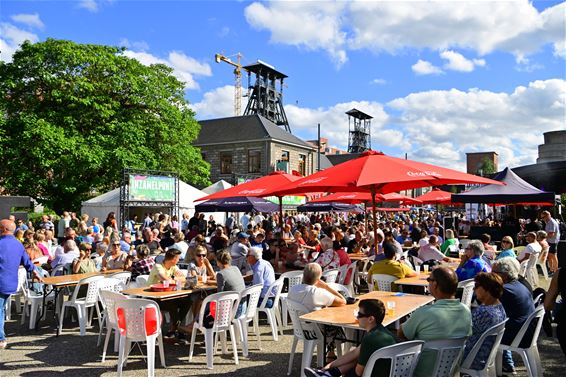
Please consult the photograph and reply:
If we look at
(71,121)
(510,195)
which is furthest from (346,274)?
(71,121)

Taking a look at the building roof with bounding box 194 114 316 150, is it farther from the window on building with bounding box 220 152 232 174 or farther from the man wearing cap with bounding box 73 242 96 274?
the man wearing cap with bounding box 73 242 96 274

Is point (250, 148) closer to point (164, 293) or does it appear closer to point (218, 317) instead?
point (164, 293)

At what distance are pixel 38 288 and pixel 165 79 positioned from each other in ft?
73.8

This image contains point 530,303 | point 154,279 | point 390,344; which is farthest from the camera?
point 154,279

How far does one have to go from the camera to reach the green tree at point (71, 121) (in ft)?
74.5

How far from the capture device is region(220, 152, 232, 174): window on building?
43.7 meters

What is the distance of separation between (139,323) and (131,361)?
941 mm

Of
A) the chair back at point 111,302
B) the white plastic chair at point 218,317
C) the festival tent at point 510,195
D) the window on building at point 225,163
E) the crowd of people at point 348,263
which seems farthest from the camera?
the window on building at point 225,163

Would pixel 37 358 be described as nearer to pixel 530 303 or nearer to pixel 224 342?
pixel 224 342

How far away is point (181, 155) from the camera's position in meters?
28.4

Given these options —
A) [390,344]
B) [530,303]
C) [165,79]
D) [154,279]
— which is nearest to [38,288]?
[154,279]

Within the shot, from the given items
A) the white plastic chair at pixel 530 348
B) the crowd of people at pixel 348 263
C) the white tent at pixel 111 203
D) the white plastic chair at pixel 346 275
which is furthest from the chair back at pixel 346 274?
the white tent at pixel 111 203

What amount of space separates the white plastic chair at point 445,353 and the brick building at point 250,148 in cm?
3663

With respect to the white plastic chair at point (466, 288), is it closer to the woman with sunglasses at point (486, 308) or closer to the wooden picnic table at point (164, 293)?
the woman with sunglasses at point (486, 308)
